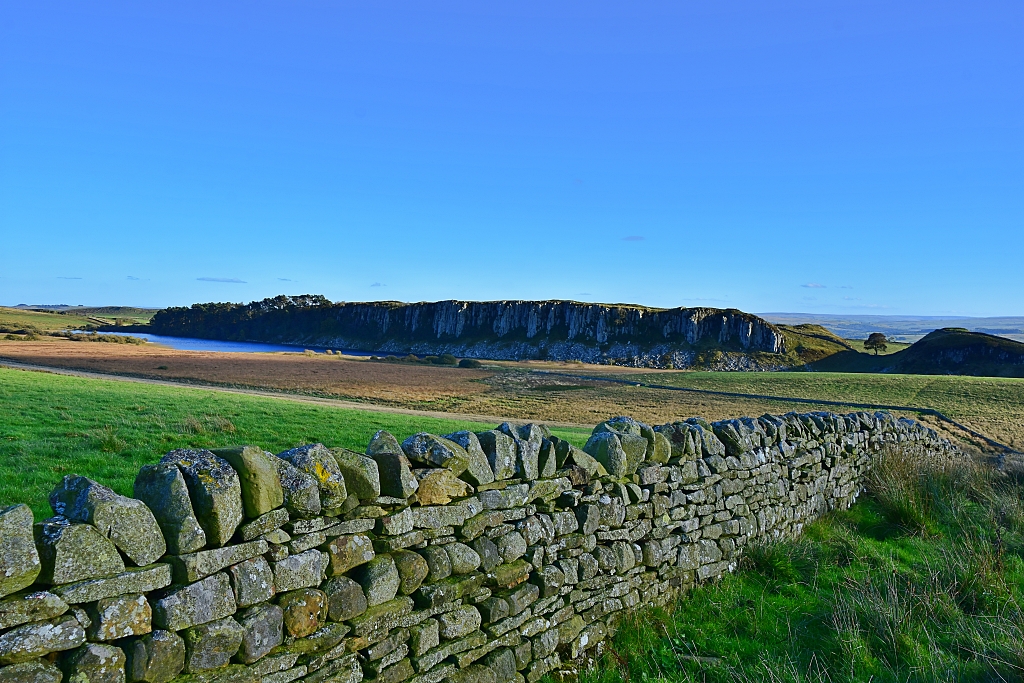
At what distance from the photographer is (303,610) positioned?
3.65 m

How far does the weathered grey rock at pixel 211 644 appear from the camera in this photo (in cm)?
321

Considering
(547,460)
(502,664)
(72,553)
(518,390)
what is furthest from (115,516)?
(518,390)

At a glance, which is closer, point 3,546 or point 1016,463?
point 3,546

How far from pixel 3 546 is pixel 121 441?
8421 millimetres

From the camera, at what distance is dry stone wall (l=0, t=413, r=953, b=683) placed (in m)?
2.92

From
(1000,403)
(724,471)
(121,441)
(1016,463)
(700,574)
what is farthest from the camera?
(1000,403)

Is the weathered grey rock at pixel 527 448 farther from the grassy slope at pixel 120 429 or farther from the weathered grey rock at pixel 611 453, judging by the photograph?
the grassy slope at pixel 120 429

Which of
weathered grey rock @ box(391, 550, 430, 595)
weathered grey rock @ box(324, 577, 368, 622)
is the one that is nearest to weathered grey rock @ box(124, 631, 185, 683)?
weathered grey rock @ box(324, 577, 368, 622)

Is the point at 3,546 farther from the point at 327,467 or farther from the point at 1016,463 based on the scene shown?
the point at 1016,463

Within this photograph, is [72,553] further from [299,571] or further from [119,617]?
[299,571]

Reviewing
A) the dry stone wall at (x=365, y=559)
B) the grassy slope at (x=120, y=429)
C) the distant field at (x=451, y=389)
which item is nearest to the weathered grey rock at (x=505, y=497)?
the dry stone wall at (x=365, y=559)

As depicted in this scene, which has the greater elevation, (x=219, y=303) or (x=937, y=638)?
(x=219, y=303)

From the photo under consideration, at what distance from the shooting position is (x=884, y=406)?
29250 millimetres

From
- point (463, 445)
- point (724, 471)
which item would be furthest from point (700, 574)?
point (463, 445)
